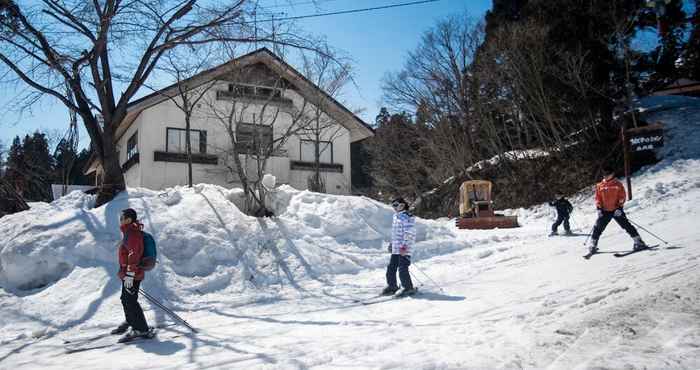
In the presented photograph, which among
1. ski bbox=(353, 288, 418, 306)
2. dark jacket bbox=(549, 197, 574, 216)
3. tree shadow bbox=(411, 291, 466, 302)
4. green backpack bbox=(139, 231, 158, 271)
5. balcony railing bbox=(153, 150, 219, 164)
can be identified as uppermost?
balcony railing bbox=(153, 150, 219, 164)

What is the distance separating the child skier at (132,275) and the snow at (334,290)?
275mm

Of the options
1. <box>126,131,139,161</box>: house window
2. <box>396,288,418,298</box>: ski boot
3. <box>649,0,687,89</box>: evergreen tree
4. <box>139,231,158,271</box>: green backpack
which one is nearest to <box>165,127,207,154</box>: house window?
<box>126,131,139,161</box>: house window

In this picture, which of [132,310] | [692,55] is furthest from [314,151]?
[692,55]

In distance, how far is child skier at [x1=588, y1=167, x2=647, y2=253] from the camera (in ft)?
23.7

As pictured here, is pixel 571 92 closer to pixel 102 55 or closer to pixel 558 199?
pixel 558 199

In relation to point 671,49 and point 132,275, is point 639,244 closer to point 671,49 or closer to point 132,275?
point 132,275

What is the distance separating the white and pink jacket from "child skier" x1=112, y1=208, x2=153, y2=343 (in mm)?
3525

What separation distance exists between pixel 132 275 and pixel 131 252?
0.26 m

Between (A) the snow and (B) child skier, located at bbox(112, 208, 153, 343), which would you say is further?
(B) child skier, located at bbox(112, 208, 153, 343)

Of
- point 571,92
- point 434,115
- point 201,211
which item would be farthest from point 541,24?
point 201,211

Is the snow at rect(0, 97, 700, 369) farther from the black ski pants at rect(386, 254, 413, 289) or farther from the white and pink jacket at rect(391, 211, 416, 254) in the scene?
the white and pink jacket at rect(391, 211, 416, 254)

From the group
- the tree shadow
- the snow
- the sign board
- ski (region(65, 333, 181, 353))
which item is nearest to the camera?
the snow

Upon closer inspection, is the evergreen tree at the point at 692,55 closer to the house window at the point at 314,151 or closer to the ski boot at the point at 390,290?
the house window at the point at 314,151

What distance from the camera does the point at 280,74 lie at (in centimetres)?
1166
